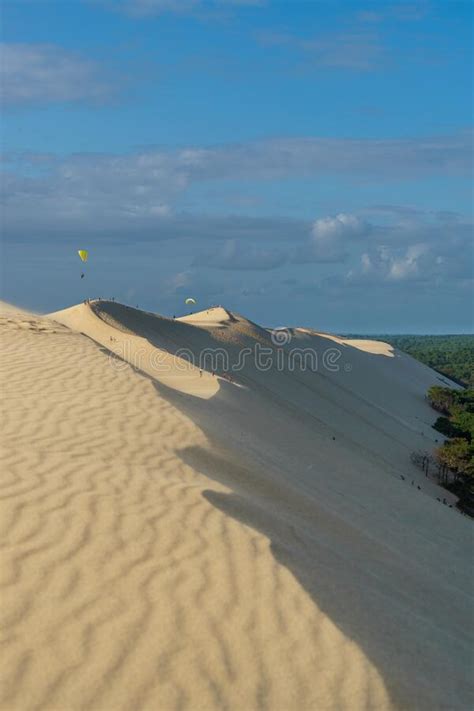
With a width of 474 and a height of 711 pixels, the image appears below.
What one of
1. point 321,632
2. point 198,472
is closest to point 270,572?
point 321,632

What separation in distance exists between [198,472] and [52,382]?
3933 mm

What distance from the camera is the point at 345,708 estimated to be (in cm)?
421

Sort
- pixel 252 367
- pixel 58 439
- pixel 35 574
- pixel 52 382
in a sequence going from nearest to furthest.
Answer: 1. pixel 35 574
2. pixel 58 439
3. pixel 52 382
4. pixel 252 367

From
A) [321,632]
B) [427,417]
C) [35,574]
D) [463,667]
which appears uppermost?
[35,574]

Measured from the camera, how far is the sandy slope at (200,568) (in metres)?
4.08

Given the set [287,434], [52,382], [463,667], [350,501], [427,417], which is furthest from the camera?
[427,417]

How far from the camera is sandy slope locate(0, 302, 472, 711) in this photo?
408cm

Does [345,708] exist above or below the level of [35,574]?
below

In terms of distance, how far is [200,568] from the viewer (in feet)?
16.9

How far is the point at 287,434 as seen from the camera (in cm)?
1347

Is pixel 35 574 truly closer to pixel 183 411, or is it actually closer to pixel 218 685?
pixel 218 685

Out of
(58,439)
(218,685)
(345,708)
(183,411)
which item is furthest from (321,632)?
(183,411)

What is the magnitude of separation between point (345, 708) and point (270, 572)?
4.35ft

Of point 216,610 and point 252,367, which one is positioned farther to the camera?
point 252,367
